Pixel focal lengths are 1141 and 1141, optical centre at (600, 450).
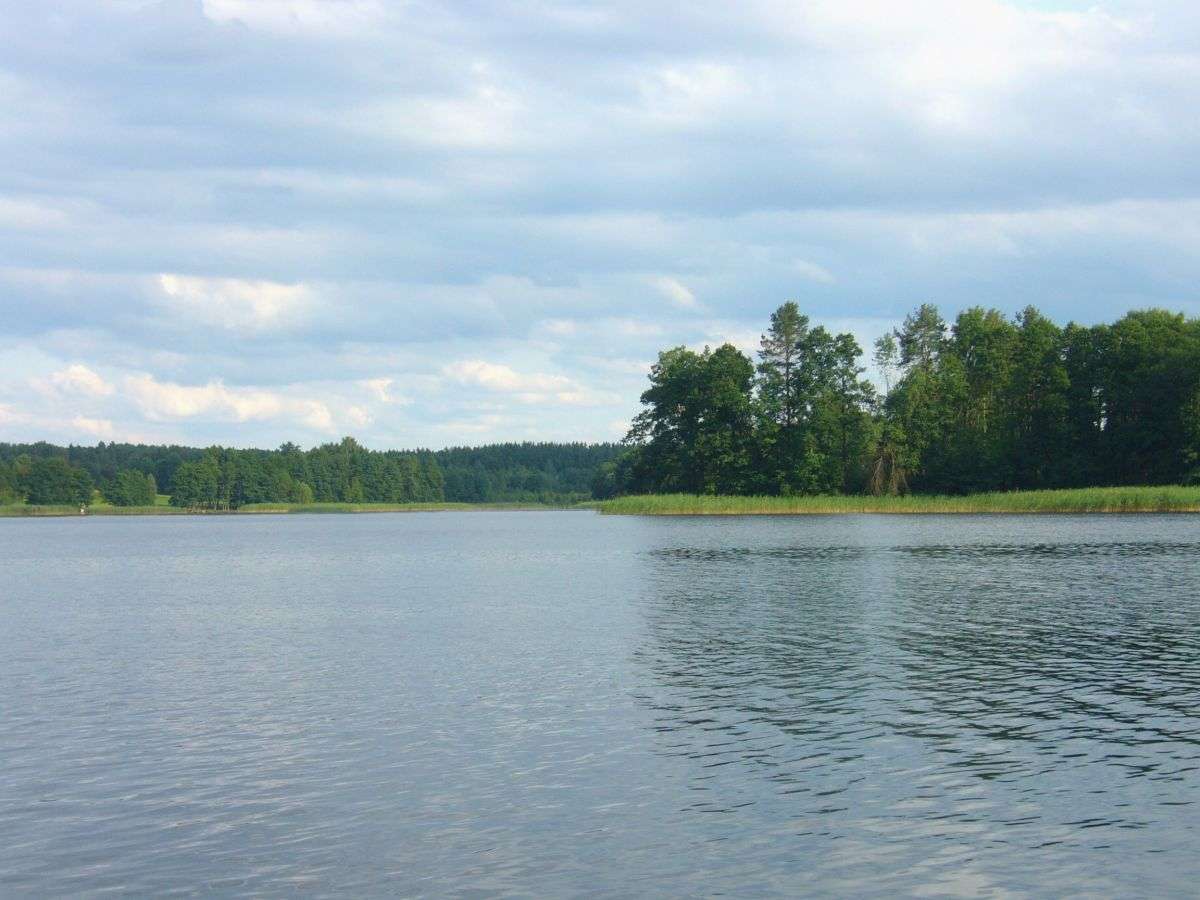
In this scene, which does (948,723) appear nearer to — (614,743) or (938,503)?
(614,743)

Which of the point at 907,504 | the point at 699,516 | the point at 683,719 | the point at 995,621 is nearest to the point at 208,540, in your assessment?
the point at 699,516

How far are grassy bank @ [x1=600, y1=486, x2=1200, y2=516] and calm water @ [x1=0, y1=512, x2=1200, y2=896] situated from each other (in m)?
64.6

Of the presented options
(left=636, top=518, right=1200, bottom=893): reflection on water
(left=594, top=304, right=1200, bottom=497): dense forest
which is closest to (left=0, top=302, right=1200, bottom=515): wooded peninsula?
(left=594, top=304, right=1200, bottom=497): dense forest

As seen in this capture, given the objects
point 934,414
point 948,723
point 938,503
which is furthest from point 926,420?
point 948,723

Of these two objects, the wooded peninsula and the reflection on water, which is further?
the wooded peninsula

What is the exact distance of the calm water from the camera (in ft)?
44.4

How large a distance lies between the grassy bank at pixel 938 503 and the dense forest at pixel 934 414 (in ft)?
36.8

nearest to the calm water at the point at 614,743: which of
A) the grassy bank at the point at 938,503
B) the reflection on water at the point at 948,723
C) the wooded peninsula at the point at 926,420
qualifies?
the reflection on water at the point at 948,723

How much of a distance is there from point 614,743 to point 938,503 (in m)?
106

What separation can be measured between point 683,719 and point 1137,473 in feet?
397

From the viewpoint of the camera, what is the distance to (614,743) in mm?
19484

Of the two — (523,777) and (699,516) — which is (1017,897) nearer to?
(523,777)

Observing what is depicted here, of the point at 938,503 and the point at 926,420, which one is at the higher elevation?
the point at 926,420

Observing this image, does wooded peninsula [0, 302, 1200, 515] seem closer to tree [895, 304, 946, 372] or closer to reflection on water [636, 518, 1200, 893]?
tree [895, 304, 946, 372]
